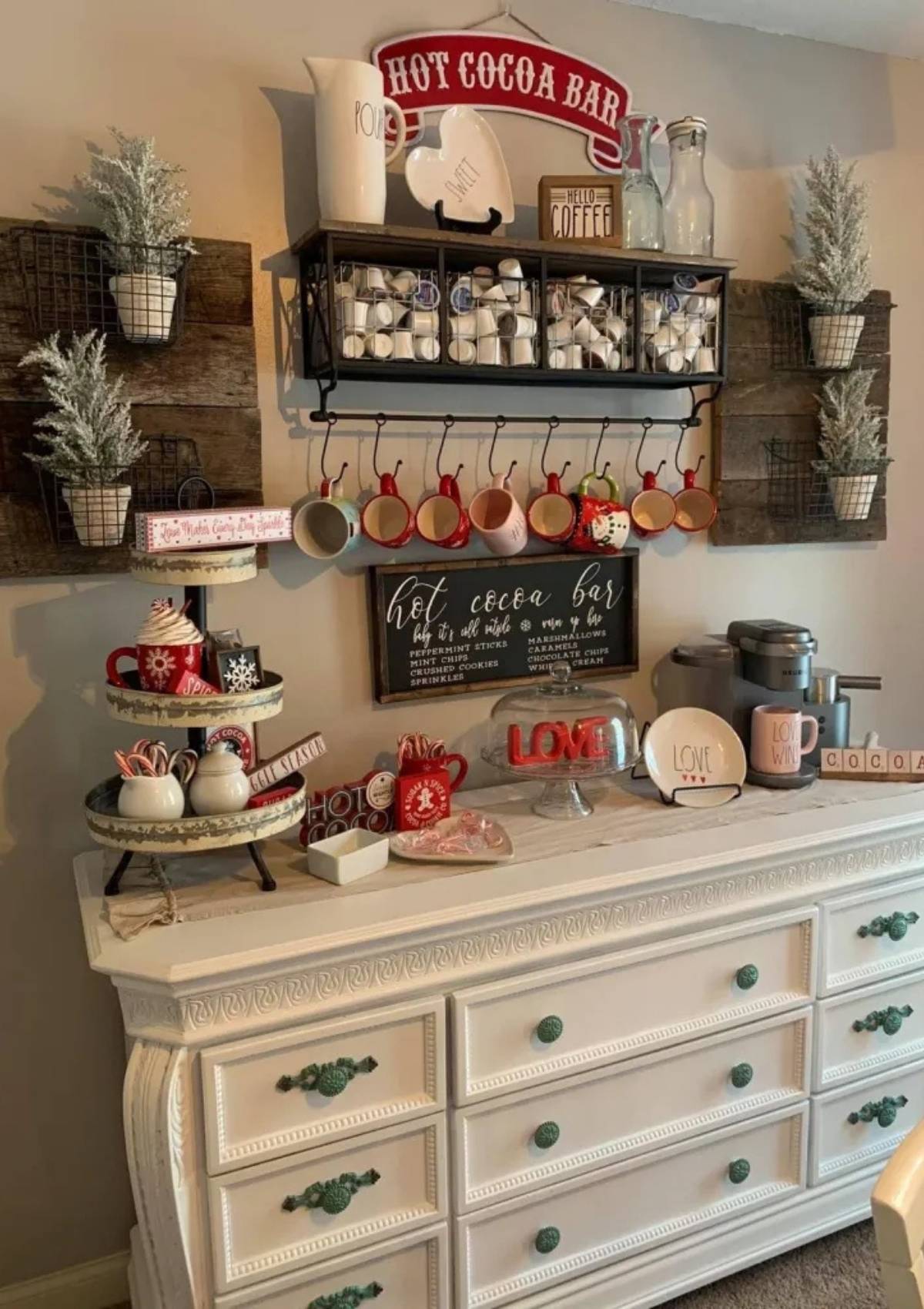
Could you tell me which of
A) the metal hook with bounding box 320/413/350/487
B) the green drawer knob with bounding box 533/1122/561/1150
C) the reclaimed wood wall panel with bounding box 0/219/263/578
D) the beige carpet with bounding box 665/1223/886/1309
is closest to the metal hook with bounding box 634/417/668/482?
the metal hook with bounding box 320/413/350/487

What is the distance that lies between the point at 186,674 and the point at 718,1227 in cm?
132

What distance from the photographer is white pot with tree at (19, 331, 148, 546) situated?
5.14 ft

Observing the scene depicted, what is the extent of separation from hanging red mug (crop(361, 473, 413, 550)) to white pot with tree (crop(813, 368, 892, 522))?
98 centimetres

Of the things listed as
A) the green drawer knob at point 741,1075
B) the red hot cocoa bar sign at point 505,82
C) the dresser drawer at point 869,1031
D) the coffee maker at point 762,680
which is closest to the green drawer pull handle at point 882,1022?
the dresser drawer at point 869,1031

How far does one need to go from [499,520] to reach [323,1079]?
103cm

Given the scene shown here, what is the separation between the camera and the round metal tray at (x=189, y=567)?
152 centimetres

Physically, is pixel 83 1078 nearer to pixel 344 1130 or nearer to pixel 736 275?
pixel 344 1130

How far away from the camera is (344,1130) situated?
1.46 m

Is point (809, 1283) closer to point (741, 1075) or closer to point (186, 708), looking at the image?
point (741, 1075)

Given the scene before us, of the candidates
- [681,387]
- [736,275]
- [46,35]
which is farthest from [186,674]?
[736,275]

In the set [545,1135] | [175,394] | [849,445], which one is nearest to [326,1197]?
[545,1135]

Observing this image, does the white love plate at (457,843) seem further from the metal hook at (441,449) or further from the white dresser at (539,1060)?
the metal hook at (441,449)

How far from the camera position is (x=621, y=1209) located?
5.57ft

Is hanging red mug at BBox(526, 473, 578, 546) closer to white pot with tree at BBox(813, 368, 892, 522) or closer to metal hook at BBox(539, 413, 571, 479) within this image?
metal hook at BBox(539, 413, 571, 479)
